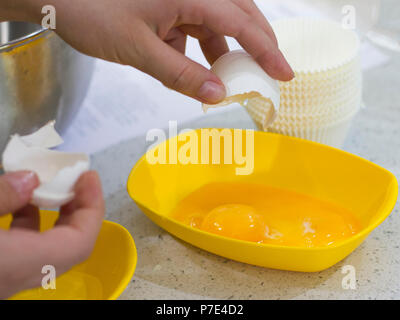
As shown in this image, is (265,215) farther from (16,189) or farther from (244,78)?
(16,189)

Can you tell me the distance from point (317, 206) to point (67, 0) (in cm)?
41

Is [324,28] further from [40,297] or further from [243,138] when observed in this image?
[40,297]

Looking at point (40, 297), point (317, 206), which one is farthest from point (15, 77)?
point (317, 206)

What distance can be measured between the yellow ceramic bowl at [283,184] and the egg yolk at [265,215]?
0.6 inches

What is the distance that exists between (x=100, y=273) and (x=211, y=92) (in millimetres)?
248

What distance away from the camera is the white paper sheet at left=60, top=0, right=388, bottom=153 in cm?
96

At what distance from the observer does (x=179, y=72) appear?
1.85 ft

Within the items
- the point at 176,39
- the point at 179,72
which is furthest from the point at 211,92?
the point at 176,39

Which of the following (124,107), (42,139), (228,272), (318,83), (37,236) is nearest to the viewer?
(37,236)

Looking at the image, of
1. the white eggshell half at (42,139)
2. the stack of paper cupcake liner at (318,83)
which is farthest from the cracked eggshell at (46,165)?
the stack of paper cupcake liner at (318,83)

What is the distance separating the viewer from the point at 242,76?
0.61 meters

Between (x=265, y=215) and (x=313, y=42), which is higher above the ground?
(x=313, y=42)
